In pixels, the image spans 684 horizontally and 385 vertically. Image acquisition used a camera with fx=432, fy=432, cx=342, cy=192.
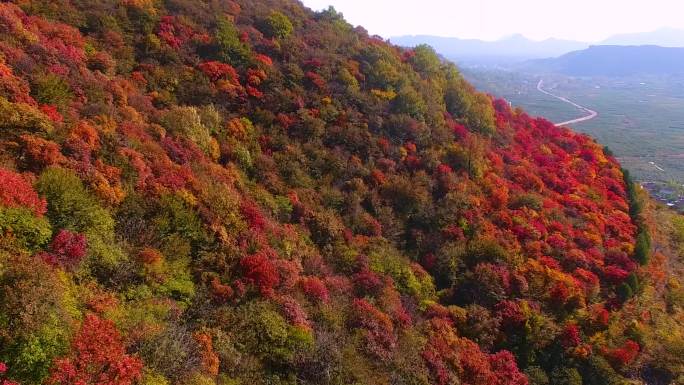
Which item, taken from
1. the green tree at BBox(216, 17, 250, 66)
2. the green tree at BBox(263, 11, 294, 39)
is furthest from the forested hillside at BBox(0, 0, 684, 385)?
the green tree at BBox(263, 11, 294, 39)

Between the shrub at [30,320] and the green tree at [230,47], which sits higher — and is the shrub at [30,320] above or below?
below

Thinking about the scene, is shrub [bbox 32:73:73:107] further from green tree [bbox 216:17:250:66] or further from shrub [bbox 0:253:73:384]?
green tree [bbox 216:17:250:66]

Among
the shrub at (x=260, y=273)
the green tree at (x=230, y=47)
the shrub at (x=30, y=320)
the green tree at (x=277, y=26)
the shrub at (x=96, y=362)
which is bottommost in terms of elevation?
the shrub at (x=260, y=273)

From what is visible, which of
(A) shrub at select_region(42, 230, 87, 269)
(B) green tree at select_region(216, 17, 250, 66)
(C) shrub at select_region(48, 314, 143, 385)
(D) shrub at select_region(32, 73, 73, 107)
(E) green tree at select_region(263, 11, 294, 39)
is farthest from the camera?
(E) green tree at select_region(263, 11, 294, 39)

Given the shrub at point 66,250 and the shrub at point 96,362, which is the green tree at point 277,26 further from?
the shrub at point 96,362

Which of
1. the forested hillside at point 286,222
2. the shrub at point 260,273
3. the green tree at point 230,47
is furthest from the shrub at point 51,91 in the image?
the green tree at point 230,47

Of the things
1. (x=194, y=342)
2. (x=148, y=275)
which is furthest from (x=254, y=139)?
(x=194, y=342)

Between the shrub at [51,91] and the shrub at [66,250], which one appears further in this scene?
the shrub at [51,91]

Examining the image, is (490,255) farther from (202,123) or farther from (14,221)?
(14,221)
